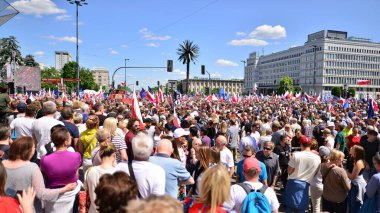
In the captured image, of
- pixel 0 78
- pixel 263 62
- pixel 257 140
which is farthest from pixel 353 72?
pixel 257 140

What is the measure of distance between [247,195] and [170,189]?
105 cm

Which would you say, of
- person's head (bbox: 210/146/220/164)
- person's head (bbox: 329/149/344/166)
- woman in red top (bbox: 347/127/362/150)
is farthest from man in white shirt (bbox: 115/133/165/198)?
woman in red top (bbox: 347/127/362/150)

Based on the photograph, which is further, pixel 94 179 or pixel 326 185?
pixel 326 185

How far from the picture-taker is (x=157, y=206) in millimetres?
1762

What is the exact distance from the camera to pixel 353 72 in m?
127

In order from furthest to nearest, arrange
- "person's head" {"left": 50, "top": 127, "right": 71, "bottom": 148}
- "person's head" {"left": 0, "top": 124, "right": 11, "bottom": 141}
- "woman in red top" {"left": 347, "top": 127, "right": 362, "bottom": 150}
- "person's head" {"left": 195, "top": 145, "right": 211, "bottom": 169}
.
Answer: "woman in red top" {"left": 347, "top": 127, "right": 362, "bottom": 150}
"person's head" {"left": 195, "top": 145, "right": 211, "bottom": 169}
"person's head" {"left": 0, "top": 124, "right": 11, "bottom": 141}
"person's head" {"left": 50, "top": 127, "right": 71, "bottom": 148}

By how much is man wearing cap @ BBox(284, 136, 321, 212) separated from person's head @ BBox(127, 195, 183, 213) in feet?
13.7

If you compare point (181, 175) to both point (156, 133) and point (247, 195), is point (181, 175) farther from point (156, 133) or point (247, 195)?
point (156, 133)

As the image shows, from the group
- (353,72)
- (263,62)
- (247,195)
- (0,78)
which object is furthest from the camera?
(263,62)

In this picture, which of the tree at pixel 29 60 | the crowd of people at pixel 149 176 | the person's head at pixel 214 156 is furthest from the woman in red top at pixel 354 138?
the tree at pixel 29 60

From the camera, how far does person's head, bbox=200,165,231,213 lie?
2926 mm

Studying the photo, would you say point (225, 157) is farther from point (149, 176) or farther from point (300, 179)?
point (149, 176)

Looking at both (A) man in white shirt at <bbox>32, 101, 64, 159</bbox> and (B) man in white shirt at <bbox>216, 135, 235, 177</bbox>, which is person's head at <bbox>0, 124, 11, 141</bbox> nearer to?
(A) man in white shirt at <bbox>32, 101, 64, 159</bbox>

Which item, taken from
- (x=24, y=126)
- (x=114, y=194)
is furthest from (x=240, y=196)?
(x=24, y=126)
